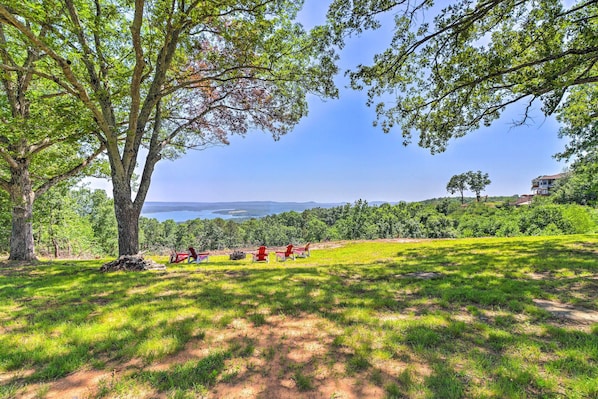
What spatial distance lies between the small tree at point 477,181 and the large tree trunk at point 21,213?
383 feet

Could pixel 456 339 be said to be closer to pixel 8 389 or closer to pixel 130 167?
pixel 8 389

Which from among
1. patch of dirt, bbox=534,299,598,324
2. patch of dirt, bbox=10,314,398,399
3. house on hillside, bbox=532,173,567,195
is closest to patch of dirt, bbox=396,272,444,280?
patch of dirt, bbox=534,299,598,324

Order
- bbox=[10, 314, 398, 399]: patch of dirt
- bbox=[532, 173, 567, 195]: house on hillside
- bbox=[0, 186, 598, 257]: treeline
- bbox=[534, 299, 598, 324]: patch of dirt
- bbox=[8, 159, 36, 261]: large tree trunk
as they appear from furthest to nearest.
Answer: bbox=[532, 173, 567, 195]: house on hillside, bbox=[0, 186, 598, 257]: treeline, bbox=[8, 159, 36, 261]: large tree trunk, bbox=[534, 299, 598, 324]: patch of dirt, bbox=[10, 314, 398, 399]: patch of dirt

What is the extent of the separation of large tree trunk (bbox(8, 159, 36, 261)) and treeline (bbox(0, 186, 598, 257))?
4.81 meters

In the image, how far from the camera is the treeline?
1053 inches

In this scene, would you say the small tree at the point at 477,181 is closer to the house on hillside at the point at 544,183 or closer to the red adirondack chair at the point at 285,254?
the house on hillside at the point at 544,183

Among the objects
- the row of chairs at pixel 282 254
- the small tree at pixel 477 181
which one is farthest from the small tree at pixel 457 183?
the row of chairs at pixel 282 254

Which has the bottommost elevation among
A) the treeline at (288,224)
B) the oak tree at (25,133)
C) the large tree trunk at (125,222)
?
the treeline at (288,224)

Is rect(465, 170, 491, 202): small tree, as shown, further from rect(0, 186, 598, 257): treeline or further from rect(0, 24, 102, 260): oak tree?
rect(0, 24, 102, 260): oak tree

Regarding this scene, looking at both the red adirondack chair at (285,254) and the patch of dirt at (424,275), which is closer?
the patch of dirt at (424,275)

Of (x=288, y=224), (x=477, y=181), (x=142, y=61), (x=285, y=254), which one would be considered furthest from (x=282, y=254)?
(x=477, y=181)

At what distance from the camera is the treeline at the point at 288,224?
2675cm

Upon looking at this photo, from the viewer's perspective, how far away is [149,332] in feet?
11.4

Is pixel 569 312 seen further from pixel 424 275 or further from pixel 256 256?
pixel 256 256
